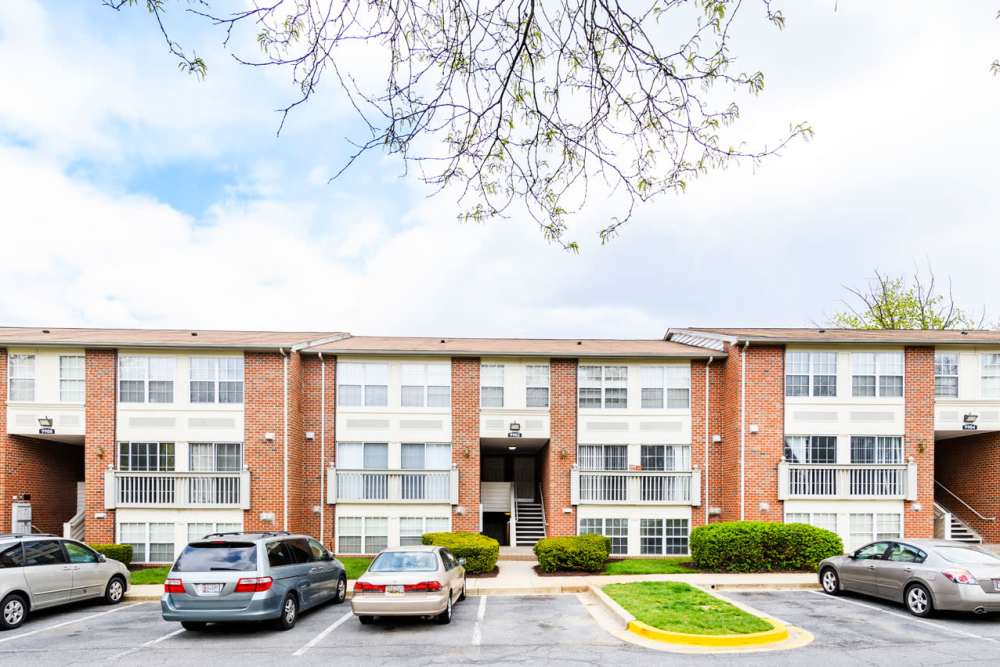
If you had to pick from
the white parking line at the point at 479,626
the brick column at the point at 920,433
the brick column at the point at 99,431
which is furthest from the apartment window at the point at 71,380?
the brick column at the point at 920,433

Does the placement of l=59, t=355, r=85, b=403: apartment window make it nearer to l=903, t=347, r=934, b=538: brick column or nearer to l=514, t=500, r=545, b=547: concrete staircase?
l=514, t=500, r=545, b=547: concrete staircase

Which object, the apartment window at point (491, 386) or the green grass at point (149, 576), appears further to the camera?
the apartment window at point (491, 386)

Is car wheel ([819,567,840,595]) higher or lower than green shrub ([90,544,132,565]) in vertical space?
higher

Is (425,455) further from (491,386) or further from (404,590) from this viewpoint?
(404,590)

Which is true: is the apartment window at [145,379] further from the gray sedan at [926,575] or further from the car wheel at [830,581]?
the gray sedan at [926,575]

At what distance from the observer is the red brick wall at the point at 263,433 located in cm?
2103

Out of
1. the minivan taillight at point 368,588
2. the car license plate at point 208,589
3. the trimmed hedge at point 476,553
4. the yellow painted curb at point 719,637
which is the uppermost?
the car license plate at point 208,589

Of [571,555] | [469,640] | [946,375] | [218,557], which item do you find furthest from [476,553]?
[946,375]

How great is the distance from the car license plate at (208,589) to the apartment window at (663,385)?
1454cm

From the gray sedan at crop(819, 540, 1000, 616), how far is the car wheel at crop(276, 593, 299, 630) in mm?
10723

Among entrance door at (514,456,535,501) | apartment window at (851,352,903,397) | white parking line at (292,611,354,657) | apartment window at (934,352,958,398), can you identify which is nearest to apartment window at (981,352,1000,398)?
apartment window at (934,352,958,398)

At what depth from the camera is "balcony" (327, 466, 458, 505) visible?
22.1 meters

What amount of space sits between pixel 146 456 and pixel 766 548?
1748 cm

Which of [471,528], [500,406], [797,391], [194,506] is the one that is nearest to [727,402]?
[797,391]
